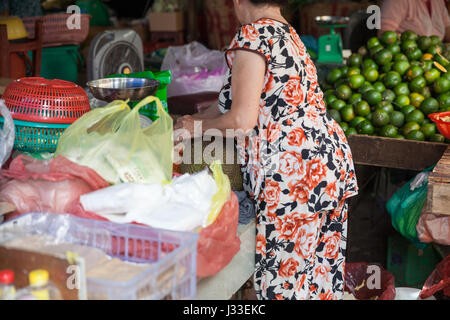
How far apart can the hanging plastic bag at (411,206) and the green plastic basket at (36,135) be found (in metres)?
1.75

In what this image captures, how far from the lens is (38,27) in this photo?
12.2 feet

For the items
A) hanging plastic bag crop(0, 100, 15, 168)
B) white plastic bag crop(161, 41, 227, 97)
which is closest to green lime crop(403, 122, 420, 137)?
white plastic bag crop(161, 41, 227, 97)

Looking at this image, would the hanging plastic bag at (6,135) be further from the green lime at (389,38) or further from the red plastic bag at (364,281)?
the green lime at (389,38)

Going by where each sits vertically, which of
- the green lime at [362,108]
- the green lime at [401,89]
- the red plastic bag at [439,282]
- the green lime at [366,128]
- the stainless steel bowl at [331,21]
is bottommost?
the red plastic bag at [439,282]

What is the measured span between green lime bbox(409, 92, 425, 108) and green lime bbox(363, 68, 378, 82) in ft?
0.84

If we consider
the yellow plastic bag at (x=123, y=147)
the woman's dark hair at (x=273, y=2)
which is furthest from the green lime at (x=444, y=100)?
the yellow plastic bag at (x=123, y=147)

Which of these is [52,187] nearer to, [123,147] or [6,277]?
[123,147]

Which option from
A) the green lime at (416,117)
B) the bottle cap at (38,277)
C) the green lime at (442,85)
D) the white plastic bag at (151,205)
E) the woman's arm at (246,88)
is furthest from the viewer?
the green lime at (442,85)

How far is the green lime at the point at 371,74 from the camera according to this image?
3.31 meters

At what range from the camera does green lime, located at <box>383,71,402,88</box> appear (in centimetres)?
323

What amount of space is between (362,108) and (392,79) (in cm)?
29

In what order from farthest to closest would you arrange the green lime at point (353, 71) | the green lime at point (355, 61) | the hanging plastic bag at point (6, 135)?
the green lime at point (355, 61), the green lime at point (353, 71), the hanging plastic bag at point (6, 135)
